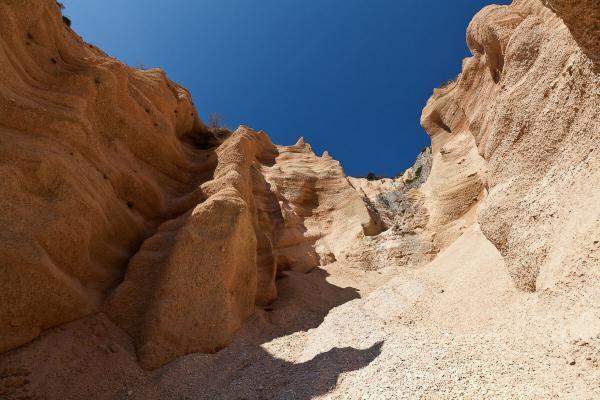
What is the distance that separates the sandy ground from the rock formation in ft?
0.92

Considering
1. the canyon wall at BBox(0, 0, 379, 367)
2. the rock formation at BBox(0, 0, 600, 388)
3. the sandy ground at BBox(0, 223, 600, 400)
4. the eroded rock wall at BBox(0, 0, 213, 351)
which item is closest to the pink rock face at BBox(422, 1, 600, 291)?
the rock formation at BBox(0, 0, 600, 388)

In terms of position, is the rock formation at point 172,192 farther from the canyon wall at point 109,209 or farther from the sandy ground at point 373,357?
the sandy ground at point 373,357

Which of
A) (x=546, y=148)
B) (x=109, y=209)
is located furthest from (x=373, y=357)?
(x=109, y=209)

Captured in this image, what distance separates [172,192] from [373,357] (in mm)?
6987

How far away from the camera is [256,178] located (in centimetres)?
1462

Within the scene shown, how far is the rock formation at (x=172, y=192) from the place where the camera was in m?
5.55

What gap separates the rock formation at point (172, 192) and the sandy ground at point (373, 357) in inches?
11.1

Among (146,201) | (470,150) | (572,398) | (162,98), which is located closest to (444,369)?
(572,398)

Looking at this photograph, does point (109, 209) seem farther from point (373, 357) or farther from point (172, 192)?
point (373, 357)

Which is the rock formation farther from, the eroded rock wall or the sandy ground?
the sandy ground

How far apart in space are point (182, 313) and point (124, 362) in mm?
1176

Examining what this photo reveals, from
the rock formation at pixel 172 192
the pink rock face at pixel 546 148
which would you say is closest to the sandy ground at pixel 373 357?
the rock formation at pixel 172 192

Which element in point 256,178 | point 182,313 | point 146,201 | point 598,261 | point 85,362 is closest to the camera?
point 598,261

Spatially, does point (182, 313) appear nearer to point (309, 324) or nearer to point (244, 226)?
point (244, 226)
